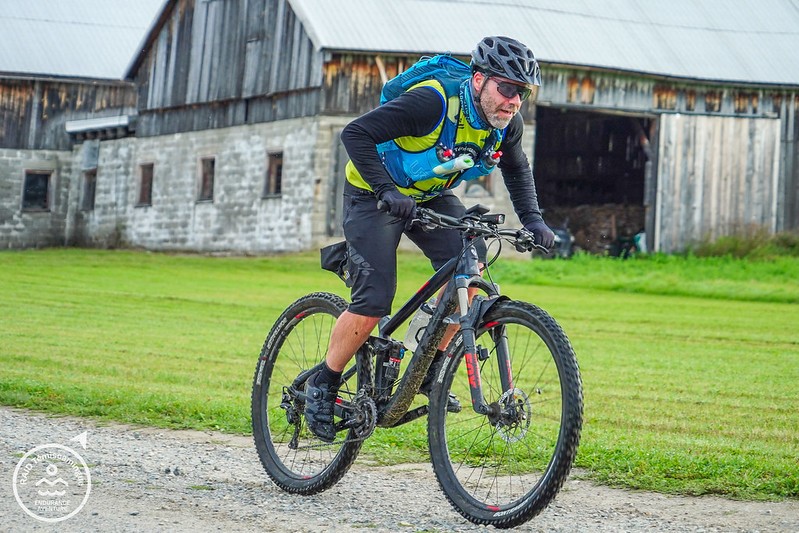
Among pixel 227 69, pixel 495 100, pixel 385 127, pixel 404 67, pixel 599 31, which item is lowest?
pixel 385 127

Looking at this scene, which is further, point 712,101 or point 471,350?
point 712,101

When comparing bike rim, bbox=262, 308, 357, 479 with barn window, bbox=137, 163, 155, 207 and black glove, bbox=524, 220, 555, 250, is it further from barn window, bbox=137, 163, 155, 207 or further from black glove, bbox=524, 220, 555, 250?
barn window, bbox=137, 163, 155, 207

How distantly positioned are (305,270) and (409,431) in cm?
2077

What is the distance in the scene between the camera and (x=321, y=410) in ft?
19.9

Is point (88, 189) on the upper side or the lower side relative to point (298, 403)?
upper

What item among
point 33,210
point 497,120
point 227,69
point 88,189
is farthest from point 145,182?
point 497,120

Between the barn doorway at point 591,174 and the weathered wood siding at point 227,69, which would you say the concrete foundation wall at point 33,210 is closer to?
the weathered wood siding at point 227,69

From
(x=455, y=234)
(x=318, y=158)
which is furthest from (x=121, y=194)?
(x=455, y=234)

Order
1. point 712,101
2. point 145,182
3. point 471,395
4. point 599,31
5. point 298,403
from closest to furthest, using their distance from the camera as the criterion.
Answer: point 471,395 → point 298,403 → point 599,31 → point 712,101 → point 145,182

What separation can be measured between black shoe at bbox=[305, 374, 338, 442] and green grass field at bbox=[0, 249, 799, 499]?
95cm

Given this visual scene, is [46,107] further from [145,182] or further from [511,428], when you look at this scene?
[511,428]

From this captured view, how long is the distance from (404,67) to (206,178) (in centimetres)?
766

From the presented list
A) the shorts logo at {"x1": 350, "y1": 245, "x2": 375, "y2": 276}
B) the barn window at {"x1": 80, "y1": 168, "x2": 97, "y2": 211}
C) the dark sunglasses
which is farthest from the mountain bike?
the barn window at {"x1": 80, "y1": 168, "x2": 97, "y2": 211}

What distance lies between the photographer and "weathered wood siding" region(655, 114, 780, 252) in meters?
31.9
